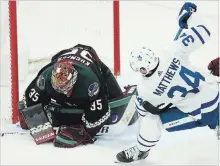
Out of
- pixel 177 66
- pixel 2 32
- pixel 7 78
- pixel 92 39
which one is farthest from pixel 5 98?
pixel 177 66

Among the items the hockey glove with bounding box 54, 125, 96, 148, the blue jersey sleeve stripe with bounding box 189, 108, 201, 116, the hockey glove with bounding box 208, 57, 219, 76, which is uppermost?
the hockey glove with bounding box 208, 57, 219, 76

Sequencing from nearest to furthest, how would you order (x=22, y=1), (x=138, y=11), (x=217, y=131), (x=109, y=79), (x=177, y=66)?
(x=177, y=66), (x=217, y=131), (x=109, y=79), (x=22, y=1), (x=138, y=11)

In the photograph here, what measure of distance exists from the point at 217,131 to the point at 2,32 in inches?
42.3

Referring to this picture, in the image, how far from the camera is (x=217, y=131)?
2057 mm

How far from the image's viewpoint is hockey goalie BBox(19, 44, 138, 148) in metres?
2.07

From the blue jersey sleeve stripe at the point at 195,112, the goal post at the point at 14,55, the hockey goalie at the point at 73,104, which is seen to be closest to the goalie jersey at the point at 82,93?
the hockey goalie at the point at 73,104

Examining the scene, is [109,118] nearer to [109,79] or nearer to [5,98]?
[109,79]

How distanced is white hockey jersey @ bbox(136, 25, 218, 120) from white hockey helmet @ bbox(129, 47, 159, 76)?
34 mm

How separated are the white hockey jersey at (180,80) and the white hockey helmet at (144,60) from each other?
34mm

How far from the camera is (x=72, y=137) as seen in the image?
2.09 metres

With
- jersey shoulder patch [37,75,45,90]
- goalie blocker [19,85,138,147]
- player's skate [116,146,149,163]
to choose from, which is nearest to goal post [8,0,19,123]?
goalie blocker [19,85,138,147]

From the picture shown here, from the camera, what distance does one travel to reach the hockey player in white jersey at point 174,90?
177cm

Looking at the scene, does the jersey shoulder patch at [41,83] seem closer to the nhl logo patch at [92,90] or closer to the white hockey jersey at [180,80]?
the nhl logo patch at [92,90]

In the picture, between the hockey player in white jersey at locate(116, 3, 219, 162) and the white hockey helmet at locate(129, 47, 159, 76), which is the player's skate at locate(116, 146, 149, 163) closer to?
the hockey player in white jersey at locate(116, 3, 219, 162)
